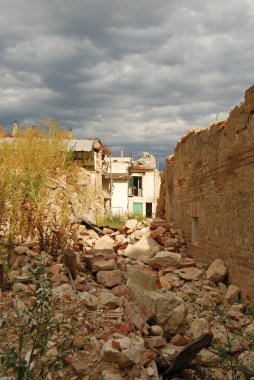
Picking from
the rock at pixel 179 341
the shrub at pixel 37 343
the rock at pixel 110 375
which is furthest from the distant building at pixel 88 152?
the shrub at pixel 37 343

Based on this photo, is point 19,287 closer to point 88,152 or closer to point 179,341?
point 179,341

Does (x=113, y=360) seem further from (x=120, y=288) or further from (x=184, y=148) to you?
(x=184, y=148)

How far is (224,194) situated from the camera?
7445 millimetres

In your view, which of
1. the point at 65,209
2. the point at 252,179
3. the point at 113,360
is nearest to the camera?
the point at 113,360

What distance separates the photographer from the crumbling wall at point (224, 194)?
642cm

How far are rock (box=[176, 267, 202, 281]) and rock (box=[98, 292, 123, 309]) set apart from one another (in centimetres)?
212

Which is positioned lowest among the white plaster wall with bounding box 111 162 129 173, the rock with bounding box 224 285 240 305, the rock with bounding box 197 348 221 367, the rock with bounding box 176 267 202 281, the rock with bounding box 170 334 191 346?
the rock with bounding box 197 348 221 367

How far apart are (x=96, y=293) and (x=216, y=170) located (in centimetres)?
335

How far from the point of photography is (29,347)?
455cm

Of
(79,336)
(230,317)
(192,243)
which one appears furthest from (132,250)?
(79,336)

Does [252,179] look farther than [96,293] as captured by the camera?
No

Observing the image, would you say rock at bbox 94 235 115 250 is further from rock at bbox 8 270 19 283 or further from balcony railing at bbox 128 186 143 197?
balcony railing at bbox 128 186 143 197

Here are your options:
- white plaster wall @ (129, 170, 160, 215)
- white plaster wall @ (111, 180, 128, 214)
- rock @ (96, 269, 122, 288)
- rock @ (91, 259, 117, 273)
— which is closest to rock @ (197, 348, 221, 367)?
rock @ (96, 269, 122, 288)

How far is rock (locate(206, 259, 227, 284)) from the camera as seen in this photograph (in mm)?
7445
